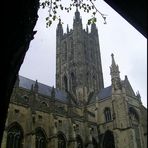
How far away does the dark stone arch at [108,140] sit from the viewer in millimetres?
43062

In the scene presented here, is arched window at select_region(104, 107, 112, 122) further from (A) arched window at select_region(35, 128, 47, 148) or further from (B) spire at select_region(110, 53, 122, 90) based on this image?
(A) arched window at select_region(35, 128, 47, 148)

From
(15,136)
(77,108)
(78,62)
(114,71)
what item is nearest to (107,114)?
(77,108)

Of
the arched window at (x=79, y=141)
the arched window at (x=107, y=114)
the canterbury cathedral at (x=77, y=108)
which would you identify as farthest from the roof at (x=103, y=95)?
the arched window at (x=79, y=141)

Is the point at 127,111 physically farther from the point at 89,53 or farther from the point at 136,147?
the point at 89,53

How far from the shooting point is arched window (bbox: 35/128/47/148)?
108 ft

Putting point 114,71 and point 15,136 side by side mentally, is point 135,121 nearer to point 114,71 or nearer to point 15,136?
point 114,71

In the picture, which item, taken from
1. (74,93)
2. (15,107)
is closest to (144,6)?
(15,107)

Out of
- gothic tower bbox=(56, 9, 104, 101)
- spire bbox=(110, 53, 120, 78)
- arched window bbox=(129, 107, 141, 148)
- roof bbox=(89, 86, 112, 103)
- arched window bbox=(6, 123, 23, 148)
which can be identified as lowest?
arched window bbox=(6, 123, 23, 148)

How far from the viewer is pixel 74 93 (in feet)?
183

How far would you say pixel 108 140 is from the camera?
43594mm

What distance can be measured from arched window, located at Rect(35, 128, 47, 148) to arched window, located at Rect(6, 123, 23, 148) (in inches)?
111

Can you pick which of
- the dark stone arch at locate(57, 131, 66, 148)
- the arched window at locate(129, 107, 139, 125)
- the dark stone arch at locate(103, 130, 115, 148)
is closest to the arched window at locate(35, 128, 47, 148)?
the dark stone arch at locate(57, 131, 66, 148)

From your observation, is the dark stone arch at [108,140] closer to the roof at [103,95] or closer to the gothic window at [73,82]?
the roof at [103,95]

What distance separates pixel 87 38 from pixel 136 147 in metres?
32.1
